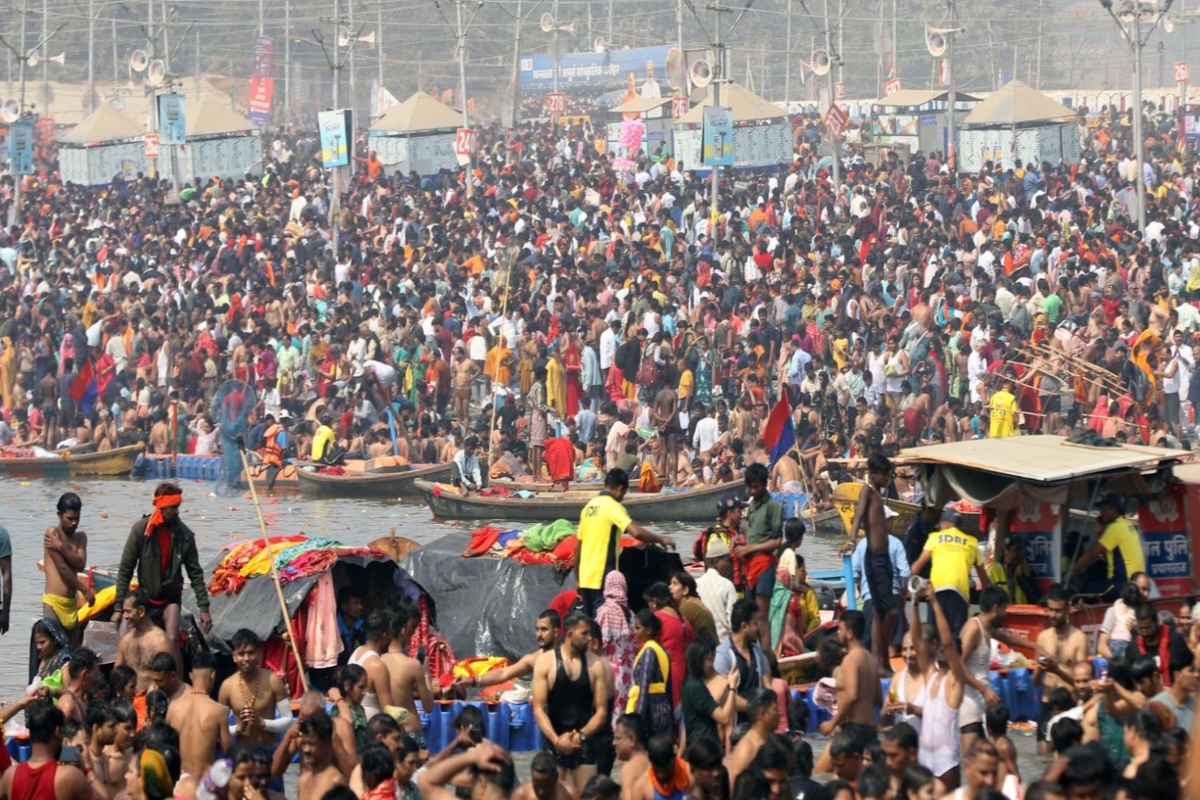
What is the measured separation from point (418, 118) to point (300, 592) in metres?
31.5

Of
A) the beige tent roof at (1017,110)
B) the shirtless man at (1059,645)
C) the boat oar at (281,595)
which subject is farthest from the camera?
the beige tent roof at (1017,110)

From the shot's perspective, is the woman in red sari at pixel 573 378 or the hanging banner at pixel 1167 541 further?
the woman in red sari at pixel 573 378

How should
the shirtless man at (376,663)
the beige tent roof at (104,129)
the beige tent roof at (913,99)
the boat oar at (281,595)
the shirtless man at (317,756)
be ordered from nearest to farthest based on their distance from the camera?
the shirtless man at (317,756), the shirtless man at (376,663), the boat oar at (281,595), the beige tent roof at (104,129), the beige tent roof at (913,99)

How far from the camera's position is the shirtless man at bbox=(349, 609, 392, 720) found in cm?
1206

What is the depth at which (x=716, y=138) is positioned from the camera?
34000mm

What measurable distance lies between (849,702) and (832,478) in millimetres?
12328

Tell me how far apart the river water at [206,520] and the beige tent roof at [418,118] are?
1648 cm

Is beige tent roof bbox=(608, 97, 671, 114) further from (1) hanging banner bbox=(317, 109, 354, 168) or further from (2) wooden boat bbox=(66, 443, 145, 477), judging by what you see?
(2) wooden boat bbox=(66, 443, 145, 477)

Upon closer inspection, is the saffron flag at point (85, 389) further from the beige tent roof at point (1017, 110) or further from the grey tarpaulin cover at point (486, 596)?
the beige tent roof at point (1017, 110)

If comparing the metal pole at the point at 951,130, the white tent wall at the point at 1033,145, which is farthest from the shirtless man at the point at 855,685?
the white tent wall at the point at 1033,145

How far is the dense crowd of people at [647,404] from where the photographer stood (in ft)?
34.9

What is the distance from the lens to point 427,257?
111 ft

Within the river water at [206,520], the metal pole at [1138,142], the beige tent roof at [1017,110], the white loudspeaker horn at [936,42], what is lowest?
the river water at [206,520]

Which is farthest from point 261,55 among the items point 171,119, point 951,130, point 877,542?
point 877,542
